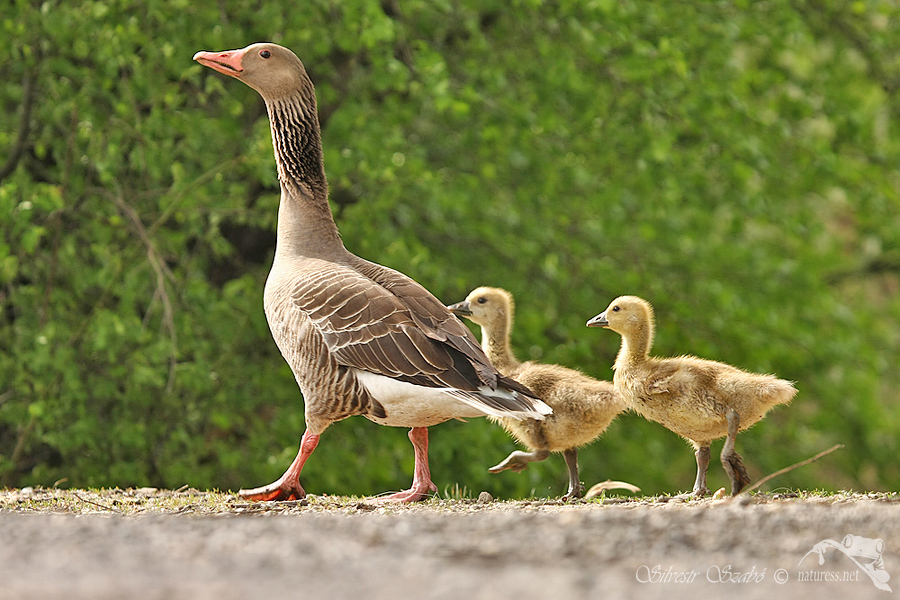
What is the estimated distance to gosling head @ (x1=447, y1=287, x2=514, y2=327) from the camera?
7465 millimetres

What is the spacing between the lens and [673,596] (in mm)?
3018

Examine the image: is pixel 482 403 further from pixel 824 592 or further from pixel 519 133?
pixel 519 133

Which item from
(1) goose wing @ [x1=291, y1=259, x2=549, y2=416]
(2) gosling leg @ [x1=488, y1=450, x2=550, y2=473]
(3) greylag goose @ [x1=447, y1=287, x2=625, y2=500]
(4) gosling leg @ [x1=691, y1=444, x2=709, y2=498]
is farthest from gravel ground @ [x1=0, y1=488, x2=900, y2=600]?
(2) gosling leg @ [x1=488, y1=450, x2=550, y2=473]

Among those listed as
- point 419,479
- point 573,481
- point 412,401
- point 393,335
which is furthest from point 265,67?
point 573,481

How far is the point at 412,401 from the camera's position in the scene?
627cm

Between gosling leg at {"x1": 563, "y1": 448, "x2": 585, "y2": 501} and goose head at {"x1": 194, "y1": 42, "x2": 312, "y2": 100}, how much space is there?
3515 mm

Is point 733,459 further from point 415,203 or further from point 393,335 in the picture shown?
point 415,203

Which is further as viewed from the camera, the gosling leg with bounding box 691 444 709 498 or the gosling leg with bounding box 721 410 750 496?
the gosling leg with bounding box 691 444 709 498

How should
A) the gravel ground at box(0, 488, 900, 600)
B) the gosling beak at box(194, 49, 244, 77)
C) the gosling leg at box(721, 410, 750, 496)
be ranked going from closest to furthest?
the gravel ground at box(0, 488, 900, 600), the gosling leg at box(721, 410, 750, 496), the gosling beak at box(194, 49, 244, 77)

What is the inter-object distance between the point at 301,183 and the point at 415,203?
4.19 meters

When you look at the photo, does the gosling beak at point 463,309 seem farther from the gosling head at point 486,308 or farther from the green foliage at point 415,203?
the green foliage at point 415,203

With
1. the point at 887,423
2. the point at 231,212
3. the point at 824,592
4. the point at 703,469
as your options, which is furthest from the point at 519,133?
the point at 824,592

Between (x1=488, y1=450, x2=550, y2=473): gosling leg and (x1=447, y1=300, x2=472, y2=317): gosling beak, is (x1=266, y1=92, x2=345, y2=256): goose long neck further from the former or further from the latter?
(x1=488, y1=450, x2=550, y2=473): gosling leg

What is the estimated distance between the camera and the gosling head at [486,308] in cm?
746
